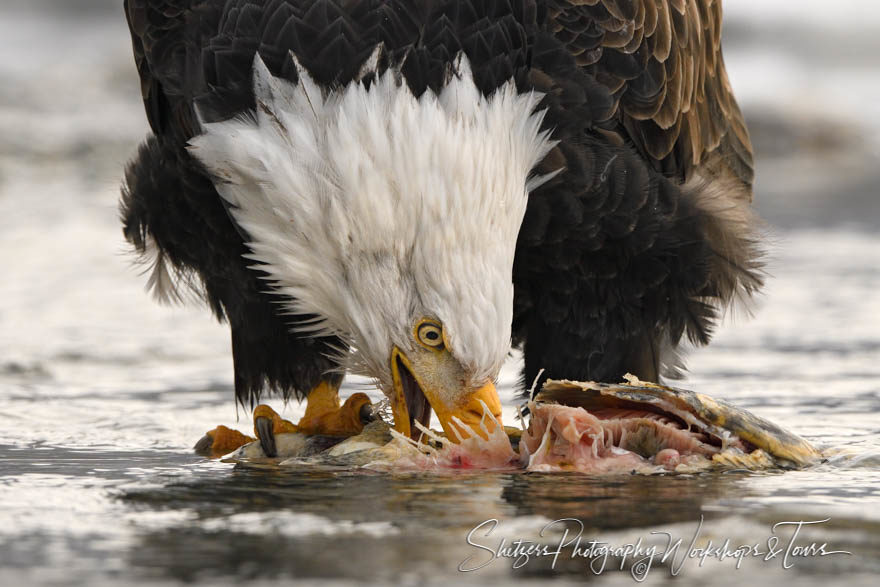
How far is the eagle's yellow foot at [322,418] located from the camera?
12.9 ft

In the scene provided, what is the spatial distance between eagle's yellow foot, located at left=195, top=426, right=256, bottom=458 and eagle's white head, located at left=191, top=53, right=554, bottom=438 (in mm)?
516

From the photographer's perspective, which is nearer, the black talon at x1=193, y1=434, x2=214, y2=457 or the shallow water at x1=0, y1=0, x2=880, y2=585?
the shallow water at x1=0, y1=0, x2=880, y2=585

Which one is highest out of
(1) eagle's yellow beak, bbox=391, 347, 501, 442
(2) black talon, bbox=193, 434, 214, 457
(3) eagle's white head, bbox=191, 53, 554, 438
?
(3) eagle's white head, bbox=191, 53, 554, 438

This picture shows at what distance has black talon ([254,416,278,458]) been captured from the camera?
3.82 m

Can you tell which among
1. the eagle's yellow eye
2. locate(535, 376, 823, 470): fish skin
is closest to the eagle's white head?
the eagle's yellow eye

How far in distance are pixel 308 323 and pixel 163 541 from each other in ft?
5.55

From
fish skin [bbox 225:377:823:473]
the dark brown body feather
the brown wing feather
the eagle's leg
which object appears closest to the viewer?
fish skin [bbox 225:377:823:473]

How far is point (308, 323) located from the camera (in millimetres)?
3992

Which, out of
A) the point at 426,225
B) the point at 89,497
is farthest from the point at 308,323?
the point at 89,497

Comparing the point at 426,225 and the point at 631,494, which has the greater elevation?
the point at 426,225

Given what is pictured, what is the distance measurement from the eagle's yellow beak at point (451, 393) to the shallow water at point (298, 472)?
0.31 metres

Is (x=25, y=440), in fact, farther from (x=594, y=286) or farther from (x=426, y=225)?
(x=594, y=286)

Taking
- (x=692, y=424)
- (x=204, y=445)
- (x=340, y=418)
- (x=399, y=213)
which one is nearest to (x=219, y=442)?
(x=204, y=445)

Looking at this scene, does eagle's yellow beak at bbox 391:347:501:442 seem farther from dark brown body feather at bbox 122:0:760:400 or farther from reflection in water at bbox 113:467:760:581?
dark brown body feather at bbox 122:0:760:400
